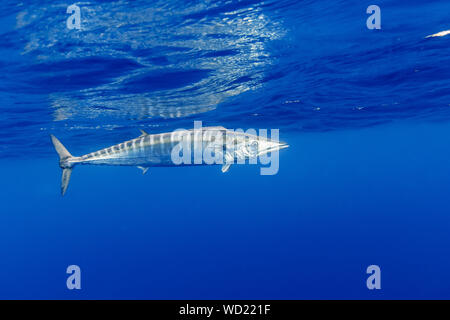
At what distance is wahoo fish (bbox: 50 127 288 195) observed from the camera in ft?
19.4

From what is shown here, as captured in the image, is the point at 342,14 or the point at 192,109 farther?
the point at 192,109

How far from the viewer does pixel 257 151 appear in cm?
592

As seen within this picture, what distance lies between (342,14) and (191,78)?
7.01 meters

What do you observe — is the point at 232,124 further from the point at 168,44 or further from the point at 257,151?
the point at 257,151

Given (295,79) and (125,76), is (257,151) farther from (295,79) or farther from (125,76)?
(295,79)

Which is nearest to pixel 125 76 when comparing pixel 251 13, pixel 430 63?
pixel 251 13

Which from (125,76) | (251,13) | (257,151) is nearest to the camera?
(257,151)

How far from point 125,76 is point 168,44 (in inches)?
137

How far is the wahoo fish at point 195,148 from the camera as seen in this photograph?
19.4 feet

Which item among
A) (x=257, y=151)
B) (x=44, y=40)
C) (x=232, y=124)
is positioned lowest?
(x=257, y=151)

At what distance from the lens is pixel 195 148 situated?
6082mm

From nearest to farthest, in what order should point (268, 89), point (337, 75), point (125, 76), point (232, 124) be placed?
point (125, 76) → point (337, 75) → point (268, 89) → point (232, 124)

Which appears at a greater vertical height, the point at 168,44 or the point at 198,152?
the point at 168,44

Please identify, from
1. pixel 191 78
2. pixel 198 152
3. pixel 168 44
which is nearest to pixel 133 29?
pixel 168 44
